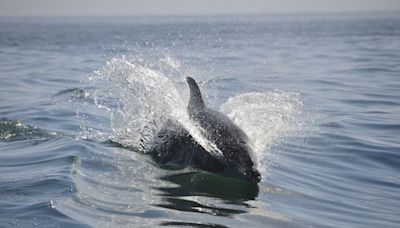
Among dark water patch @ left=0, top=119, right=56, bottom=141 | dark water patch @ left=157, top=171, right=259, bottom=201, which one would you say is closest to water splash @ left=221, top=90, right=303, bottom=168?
dark water patch @ left=157, top=171, right=259, bottom=201

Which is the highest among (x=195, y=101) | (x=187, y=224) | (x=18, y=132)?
(x=195, y=101)

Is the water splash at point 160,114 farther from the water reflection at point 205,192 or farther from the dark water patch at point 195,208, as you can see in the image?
the dark water patch at point 195,208

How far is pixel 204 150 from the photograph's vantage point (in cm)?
913

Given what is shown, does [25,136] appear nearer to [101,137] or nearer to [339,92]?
[101,137]

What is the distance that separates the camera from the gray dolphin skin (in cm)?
870

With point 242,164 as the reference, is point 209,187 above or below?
below

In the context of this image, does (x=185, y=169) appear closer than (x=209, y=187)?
No

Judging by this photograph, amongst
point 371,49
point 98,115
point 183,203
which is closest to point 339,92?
point 98,115

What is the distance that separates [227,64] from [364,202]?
1968cm

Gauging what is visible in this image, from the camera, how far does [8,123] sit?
13172mm

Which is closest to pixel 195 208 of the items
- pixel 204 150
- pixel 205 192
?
pixel 205 192

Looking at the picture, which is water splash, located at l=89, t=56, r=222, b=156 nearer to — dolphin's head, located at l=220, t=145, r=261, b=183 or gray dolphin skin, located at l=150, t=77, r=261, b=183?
gray dolphin skin, located at l=150, t=77, r=261, b=183

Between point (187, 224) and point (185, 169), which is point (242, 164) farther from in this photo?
point (187, 224)

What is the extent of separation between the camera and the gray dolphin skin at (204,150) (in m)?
8.70
